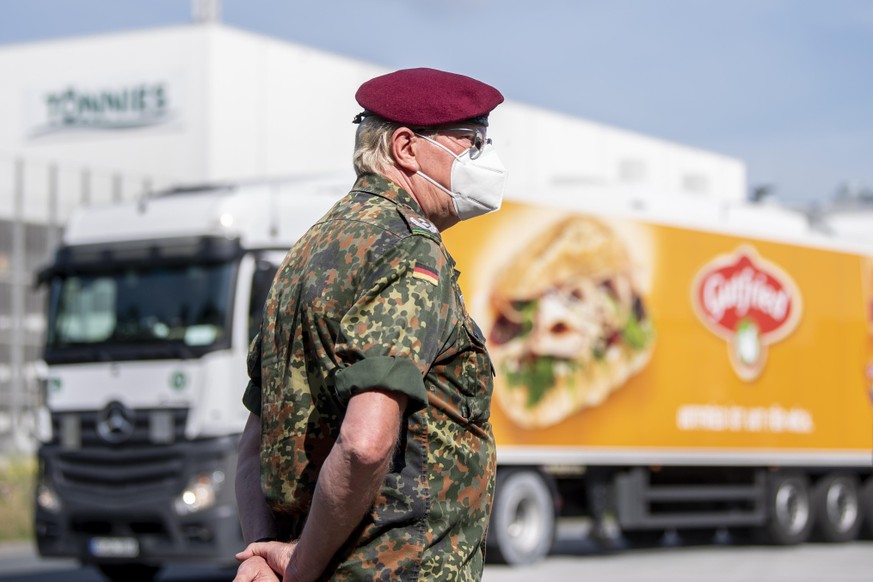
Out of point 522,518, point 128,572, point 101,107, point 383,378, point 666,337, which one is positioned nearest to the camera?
point 383,378

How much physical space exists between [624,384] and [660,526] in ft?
5.84

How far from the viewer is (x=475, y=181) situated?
135 inches

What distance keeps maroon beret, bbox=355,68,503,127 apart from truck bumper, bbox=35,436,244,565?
9.41 meters

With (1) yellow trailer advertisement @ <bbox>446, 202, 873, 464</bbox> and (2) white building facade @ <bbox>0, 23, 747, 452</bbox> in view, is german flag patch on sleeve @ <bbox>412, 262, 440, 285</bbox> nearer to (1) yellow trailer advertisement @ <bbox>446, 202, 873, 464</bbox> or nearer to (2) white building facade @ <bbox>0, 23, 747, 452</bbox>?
(1) yellow trailer advertisement @ <bbox>446, 202, 873, 464</bbox>

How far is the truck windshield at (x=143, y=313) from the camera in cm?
1275

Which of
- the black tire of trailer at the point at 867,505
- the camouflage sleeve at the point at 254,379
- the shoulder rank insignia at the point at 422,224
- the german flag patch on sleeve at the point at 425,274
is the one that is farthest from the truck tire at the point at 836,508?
the german flag patch on sleeve at the point at 425,274

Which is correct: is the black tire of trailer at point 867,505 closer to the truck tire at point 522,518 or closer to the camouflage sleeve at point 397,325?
the truck tire at point 522,518

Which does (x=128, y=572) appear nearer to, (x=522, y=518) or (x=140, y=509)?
(x=140, y=509)

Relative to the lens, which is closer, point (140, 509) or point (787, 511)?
point (140, 509)

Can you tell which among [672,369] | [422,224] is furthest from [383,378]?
[672,369]

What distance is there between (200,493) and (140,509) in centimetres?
53

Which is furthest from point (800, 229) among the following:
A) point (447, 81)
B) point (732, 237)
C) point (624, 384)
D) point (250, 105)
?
point (250, 105)

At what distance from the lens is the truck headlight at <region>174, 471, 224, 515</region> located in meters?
12.6

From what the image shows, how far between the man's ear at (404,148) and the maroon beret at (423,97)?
30mm
